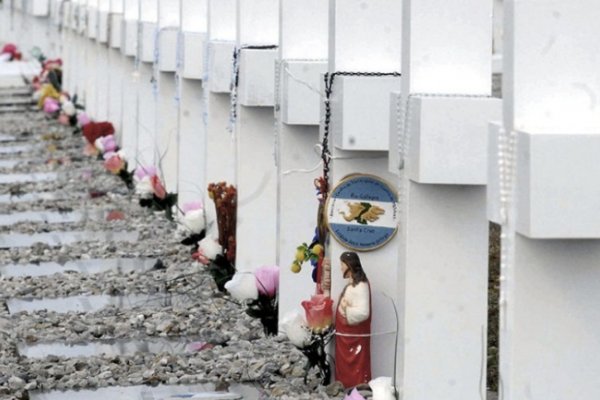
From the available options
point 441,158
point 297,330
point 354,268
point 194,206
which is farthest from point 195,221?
point 441,158

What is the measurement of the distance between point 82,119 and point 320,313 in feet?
43.5

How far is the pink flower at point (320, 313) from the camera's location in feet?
23.2

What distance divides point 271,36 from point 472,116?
416 cm

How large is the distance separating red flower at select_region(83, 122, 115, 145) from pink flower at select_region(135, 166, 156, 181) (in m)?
2.62

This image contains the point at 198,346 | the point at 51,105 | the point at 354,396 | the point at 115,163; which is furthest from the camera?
the point at 51,105

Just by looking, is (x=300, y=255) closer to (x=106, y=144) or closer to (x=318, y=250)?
(x=318, y=250)

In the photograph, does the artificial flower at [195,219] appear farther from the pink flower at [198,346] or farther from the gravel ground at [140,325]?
the pink flower at [198,346]

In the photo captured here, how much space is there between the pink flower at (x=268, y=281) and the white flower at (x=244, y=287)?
0.12 feet

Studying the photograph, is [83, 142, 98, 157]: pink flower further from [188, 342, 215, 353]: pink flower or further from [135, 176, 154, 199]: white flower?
[188, 342, 215, 353]: pink flower

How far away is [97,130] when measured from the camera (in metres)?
17.7

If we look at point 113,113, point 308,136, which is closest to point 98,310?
point 308,136

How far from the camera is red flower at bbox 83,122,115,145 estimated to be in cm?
1762

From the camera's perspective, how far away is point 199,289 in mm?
9906

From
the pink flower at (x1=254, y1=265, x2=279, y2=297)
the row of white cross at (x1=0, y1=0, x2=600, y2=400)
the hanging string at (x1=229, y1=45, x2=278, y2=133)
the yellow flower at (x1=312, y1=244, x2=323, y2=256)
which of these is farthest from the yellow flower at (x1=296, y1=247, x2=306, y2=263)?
the hanging string at (x1=229, y1=45, x2=278, y2=133)
